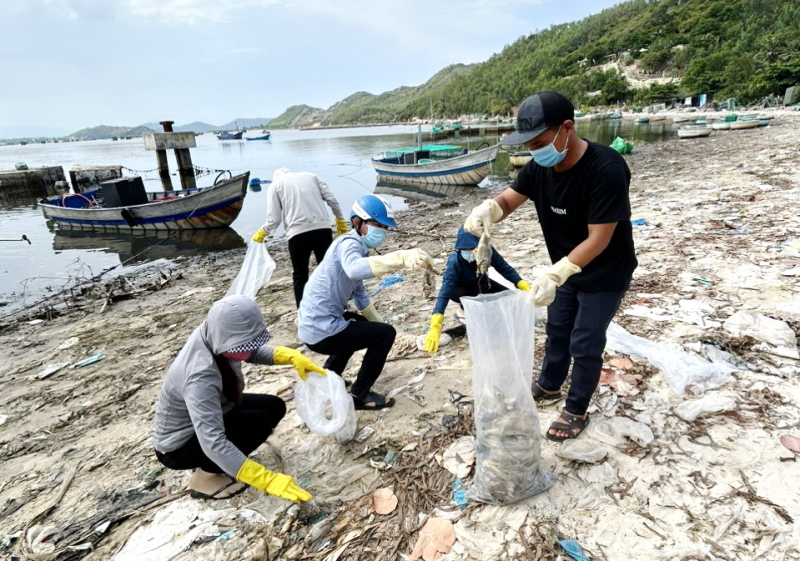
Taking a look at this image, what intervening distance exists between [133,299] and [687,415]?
793 cm

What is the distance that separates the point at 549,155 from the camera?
1.98 meters

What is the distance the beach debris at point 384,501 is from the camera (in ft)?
6.97

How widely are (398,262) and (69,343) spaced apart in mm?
5306

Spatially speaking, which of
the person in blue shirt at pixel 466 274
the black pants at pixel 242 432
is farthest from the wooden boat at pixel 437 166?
the black pants at pixel 242 432

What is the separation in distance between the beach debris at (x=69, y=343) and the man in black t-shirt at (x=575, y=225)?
5.64m

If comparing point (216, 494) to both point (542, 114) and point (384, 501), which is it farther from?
point (542, 114)

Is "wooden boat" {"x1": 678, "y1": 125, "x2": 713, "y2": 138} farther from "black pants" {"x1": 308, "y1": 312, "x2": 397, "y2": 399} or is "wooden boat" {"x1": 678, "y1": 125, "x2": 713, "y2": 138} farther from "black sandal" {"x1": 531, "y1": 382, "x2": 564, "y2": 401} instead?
"black pants" {"x1": 308, "y1": 312, "x2": 397, "y2": 399}

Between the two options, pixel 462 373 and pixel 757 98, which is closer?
pixel 462 373

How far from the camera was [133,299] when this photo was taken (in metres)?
7.20

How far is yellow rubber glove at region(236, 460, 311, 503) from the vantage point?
205 centimetres

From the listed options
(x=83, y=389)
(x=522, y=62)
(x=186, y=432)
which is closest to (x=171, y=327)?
(x=83, y=389)

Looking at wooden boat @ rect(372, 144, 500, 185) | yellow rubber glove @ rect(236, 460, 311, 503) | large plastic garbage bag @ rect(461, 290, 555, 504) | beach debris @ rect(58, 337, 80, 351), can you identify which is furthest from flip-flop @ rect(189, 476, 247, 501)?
wooden boat @ rect(372, 144, 500, 185)

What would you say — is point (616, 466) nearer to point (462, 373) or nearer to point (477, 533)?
point (477, 533)

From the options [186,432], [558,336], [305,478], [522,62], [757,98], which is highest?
[522,62]
